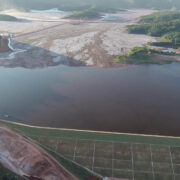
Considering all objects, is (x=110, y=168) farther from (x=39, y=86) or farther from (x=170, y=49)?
(x=170, y=49)

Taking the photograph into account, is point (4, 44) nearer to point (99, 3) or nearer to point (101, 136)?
point (101, 136)

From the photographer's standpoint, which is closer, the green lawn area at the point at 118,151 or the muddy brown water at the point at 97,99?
the green lawn area at the point at 118,151

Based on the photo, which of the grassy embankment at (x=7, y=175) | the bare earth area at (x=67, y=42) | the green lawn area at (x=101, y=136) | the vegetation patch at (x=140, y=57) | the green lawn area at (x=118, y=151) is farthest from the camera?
the bare earth area at (x=67, y=42)

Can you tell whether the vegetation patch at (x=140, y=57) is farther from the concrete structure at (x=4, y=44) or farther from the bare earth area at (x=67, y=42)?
the concrete structure at (x=4, y=44)

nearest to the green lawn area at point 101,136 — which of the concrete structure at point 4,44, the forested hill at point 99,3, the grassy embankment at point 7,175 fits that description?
the grassy embankment at point 7,175

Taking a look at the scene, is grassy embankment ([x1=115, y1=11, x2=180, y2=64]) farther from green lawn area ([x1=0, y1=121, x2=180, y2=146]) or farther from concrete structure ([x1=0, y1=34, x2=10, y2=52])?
concrete structure ([x1=0, y1=34, x2=10, y2=52])

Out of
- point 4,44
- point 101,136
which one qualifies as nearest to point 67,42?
point 4,44

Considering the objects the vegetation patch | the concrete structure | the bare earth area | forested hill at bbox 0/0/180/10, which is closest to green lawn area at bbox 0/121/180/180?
the bare earth area
